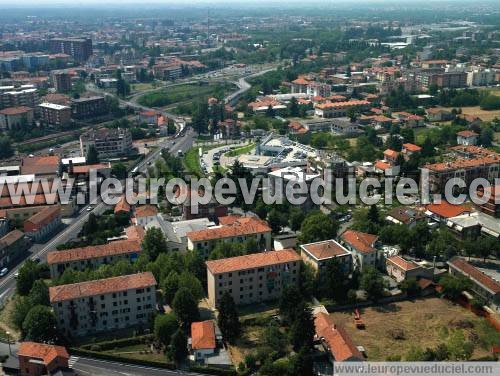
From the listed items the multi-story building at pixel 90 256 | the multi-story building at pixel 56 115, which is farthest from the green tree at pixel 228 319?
the multi-story building at pixel 56 115

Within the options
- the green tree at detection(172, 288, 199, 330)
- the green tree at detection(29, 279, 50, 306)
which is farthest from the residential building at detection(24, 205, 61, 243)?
the green tree at detection(172, 288, 199, 330)

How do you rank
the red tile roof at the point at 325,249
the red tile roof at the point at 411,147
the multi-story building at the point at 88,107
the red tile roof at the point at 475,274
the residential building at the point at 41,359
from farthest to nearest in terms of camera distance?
the multi-story building at the point at 88,107
the red tile roof at the point at 411,147
the red tile roof at the point at 325,249
the red tile roof at the point at 475,274
the residential building at the point at 41,359

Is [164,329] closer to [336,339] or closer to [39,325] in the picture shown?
[39,325]

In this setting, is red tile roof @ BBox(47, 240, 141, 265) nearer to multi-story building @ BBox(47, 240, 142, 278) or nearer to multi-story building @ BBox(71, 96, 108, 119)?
multi-story building @ BBox(47, 240, 142, 278)

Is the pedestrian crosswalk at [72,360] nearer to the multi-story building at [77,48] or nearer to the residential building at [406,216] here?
the residential building at [406,216]

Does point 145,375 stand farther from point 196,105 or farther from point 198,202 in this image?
point 196,105

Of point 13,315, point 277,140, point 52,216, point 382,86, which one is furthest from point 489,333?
point 382,86
